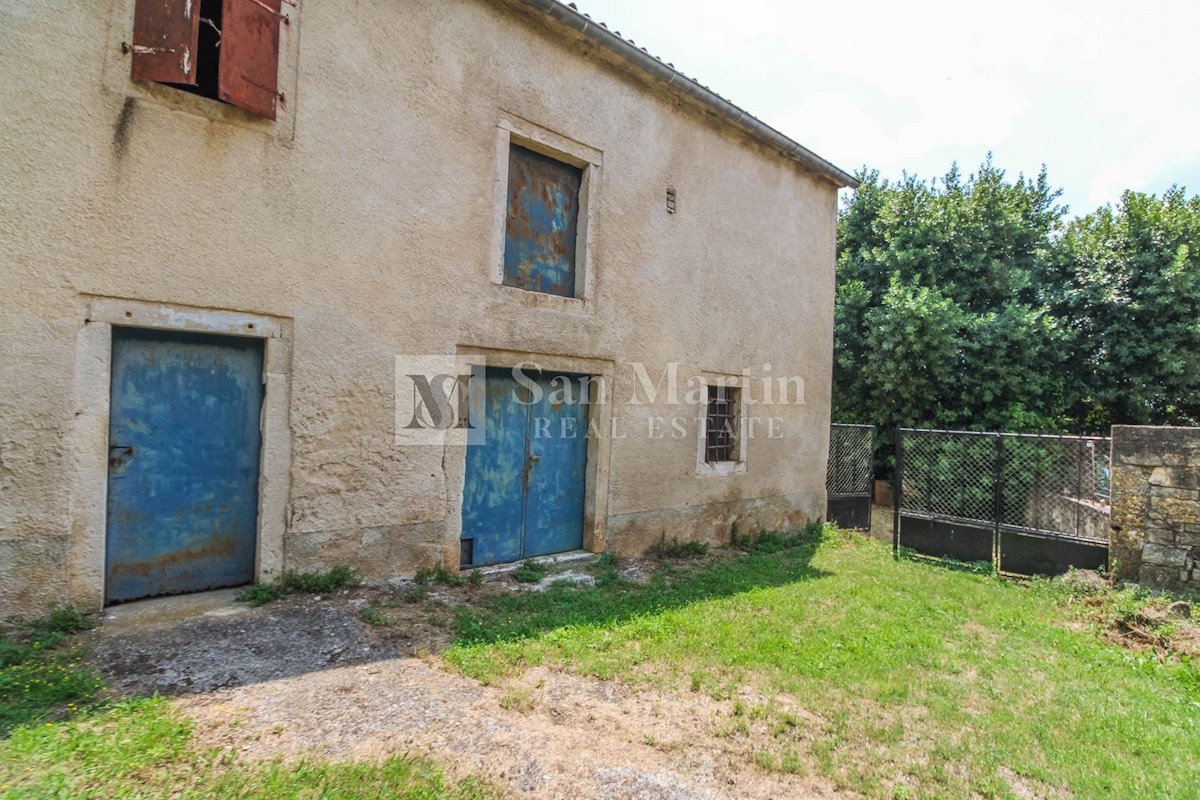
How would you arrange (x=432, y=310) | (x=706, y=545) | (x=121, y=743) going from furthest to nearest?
(x=706, y=545), (x=432, y=310), (x=121, y=743)

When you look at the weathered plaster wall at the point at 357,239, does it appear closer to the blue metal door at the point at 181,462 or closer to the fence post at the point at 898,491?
the blue metal door at the point at 181,462

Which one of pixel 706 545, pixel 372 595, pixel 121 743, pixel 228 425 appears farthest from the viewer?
pixel 706 545

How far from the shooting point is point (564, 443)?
6090 millimetres

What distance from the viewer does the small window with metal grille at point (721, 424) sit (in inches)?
293

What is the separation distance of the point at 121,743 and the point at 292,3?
4.80m

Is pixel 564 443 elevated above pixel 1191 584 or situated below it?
above

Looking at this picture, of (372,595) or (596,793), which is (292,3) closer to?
(372,595)

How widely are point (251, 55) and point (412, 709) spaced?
14.6 ft

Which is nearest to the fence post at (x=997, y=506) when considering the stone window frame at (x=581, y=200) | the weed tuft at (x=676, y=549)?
the weed tuft at (x=676, y=549)

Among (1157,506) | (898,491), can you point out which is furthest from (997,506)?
(1157,506)

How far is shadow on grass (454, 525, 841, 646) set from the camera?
164 inches

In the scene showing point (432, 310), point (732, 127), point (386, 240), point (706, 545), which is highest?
point (732, 127)

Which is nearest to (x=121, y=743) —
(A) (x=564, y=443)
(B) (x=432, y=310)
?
(B) (x=432, y=310)

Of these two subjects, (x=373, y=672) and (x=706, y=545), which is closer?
(x=373, y=672)
